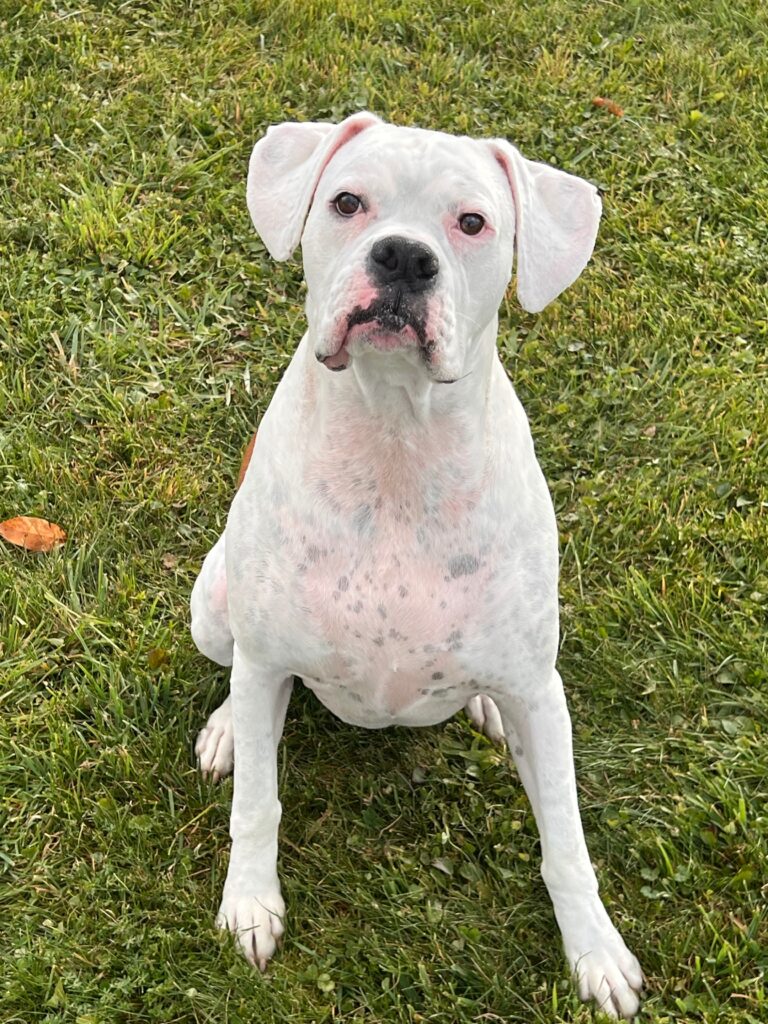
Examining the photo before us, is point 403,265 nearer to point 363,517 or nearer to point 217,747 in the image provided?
point 363,517

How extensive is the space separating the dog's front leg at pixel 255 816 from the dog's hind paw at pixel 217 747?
0.29 m

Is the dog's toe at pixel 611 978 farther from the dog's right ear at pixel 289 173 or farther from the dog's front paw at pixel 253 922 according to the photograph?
the dog's right ear at pixel 289 173

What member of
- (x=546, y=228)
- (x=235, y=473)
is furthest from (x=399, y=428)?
(x=235, y=473)

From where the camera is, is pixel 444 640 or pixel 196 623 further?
pixel 196 623

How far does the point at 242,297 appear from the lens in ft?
17.7

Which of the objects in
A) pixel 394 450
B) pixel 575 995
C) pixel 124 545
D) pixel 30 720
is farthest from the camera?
pixel 124 545

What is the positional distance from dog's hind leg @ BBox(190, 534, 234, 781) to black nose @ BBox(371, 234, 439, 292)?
1312mm

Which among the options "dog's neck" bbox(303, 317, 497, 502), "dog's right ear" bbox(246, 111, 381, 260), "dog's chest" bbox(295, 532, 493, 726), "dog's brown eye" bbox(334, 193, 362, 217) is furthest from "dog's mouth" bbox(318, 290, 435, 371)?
"dog's chest" bbox(295, 532, 493, 726)

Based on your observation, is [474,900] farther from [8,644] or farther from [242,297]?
[242,297]

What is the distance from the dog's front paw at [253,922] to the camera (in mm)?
3568

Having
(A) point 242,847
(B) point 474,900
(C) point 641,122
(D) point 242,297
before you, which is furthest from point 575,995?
(C) point 641,122

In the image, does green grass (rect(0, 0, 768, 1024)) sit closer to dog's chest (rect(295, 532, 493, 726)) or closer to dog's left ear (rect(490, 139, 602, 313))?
dog's chest (rect(295, 532, 493, 726))

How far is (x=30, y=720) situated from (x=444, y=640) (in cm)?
161

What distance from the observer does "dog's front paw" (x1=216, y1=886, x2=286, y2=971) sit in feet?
11.7
